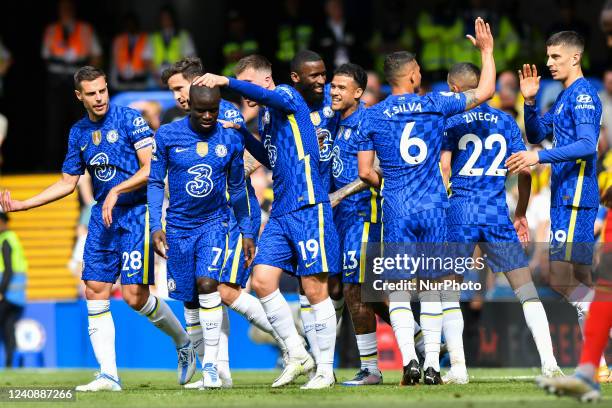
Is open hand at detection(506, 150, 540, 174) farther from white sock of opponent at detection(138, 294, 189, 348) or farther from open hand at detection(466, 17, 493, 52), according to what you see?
white sock of opponent at detection(138, 294, 189, 348)

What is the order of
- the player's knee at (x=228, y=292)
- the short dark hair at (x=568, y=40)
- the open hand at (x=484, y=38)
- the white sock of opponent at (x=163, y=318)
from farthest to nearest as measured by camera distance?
the white sock of opponent at (x=163, y=318) < the short dark hair at (x=568, y=40) < the player's knee at (x=228, y=292) < the open hand at (x=484, y=38)

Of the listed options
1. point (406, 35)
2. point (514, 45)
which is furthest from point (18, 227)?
point (514, 45)

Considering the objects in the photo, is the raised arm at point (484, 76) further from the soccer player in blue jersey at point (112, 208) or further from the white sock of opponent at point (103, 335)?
the white sock of opponent at point (103, 335)

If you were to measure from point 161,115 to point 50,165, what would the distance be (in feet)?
17.5

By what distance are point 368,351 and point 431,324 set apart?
3.10ft

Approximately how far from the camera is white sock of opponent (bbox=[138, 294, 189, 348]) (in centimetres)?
1183

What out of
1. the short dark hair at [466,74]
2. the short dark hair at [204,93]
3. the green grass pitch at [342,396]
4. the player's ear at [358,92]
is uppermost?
the short dark hair at [466,74]

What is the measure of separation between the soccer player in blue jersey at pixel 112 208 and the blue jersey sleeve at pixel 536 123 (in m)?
3.20

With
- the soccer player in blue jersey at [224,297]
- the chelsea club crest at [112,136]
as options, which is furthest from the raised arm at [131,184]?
the soccer player in blue jersey at [224,297]

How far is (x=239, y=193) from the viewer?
36.0 feet

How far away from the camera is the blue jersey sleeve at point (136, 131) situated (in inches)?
447

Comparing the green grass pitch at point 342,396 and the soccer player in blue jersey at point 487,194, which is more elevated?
the soccer player in blue jersey at point 487,194

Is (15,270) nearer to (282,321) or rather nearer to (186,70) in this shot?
(186,70)

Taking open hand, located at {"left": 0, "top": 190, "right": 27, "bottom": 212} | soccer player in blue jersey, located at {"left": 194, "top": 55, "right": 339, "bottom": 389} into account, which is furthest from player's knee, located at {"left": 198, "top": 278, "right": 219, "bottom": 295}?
open hand, located at {"left": 0, "top": 190, "right": 27, "bottom": 212}
